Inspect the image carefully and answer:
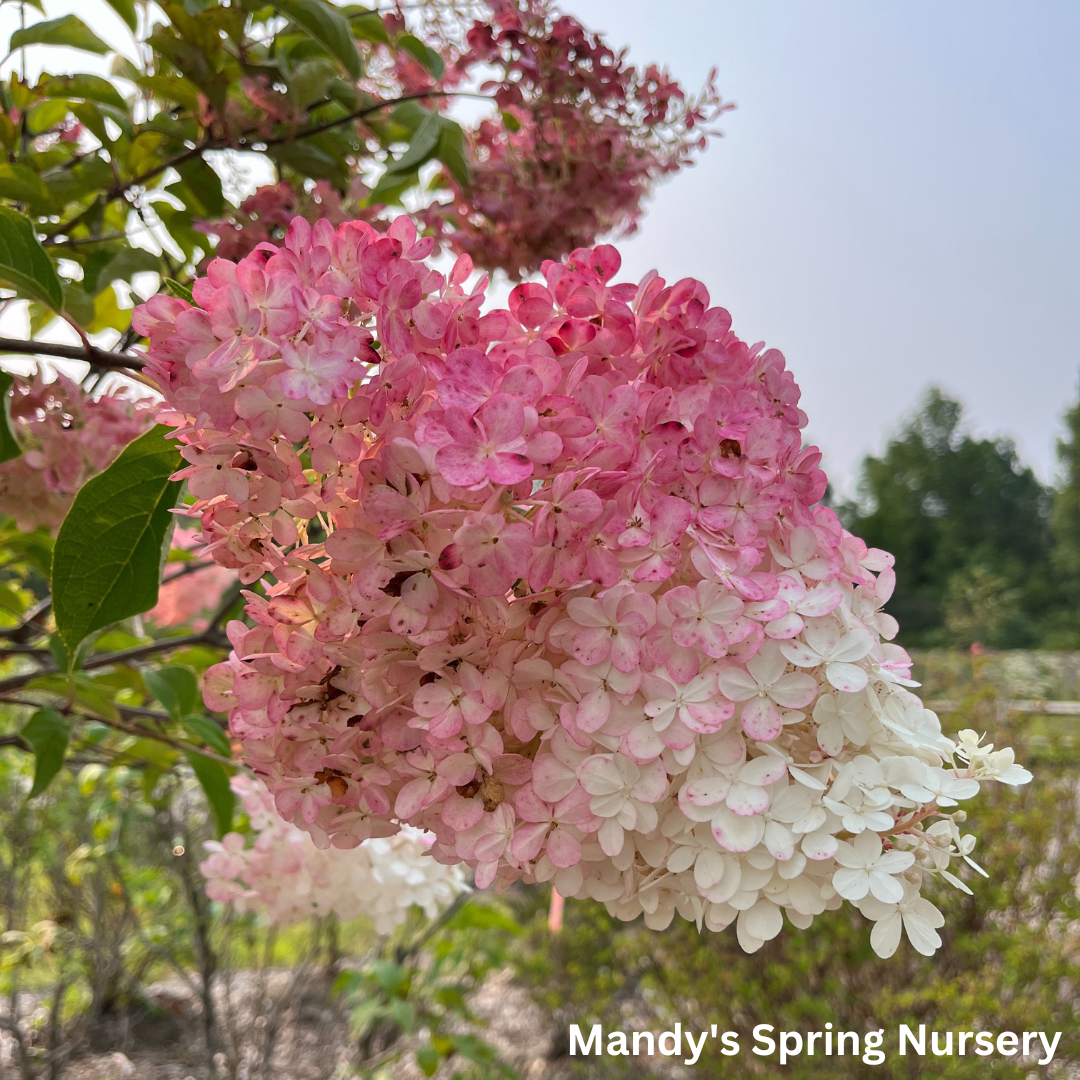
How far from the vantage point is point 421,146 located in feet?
2.21

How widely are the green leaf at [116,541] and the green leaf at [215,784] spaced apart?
299 mm

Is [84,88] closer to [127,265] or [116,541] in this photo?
[127,265]

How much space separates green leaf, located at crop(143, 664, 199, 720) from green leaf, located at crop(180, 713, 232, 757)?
0.04ft

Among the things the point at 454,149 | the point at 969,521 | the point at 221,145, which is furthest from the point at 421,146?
the point at 969,521

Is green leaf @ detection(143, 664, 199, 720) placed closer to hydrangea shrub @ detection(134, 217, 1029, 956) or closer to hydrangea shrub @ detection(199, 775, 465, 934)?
hydrangea shrub @ detection(199, 775, 465, 934)

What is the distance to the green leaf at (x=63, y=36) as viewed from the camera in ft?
2.44

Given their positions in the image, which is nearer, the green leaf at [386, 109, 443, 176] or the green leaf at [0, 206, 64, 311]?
the green leaf at [0, 206, 64, 311]

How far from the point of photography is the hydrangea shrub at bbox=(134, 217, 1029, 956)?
310mm

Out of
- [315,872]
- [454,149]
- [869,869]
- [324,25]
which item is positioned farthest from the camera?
[315,872]

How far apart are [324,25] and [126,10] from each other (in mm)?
290

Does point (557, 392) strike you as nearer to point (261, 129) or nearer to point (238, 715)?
point (238, 715)

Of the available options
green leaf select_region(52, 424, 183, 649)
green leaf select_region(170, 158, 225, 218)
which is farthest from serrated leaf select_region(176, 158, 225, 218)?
green leaf select_region(52, 424, 183, 649)

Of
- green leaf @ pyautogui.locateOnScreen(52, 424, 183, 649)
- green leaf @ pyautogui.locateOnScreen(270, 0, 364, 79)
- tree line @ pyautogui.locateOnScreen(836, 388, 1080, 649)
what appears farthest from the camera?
tree line @ pyautogui.locateOnScreen(836, 388, 1080, 649)

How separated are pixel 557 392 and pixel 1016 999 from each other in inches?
84.5
